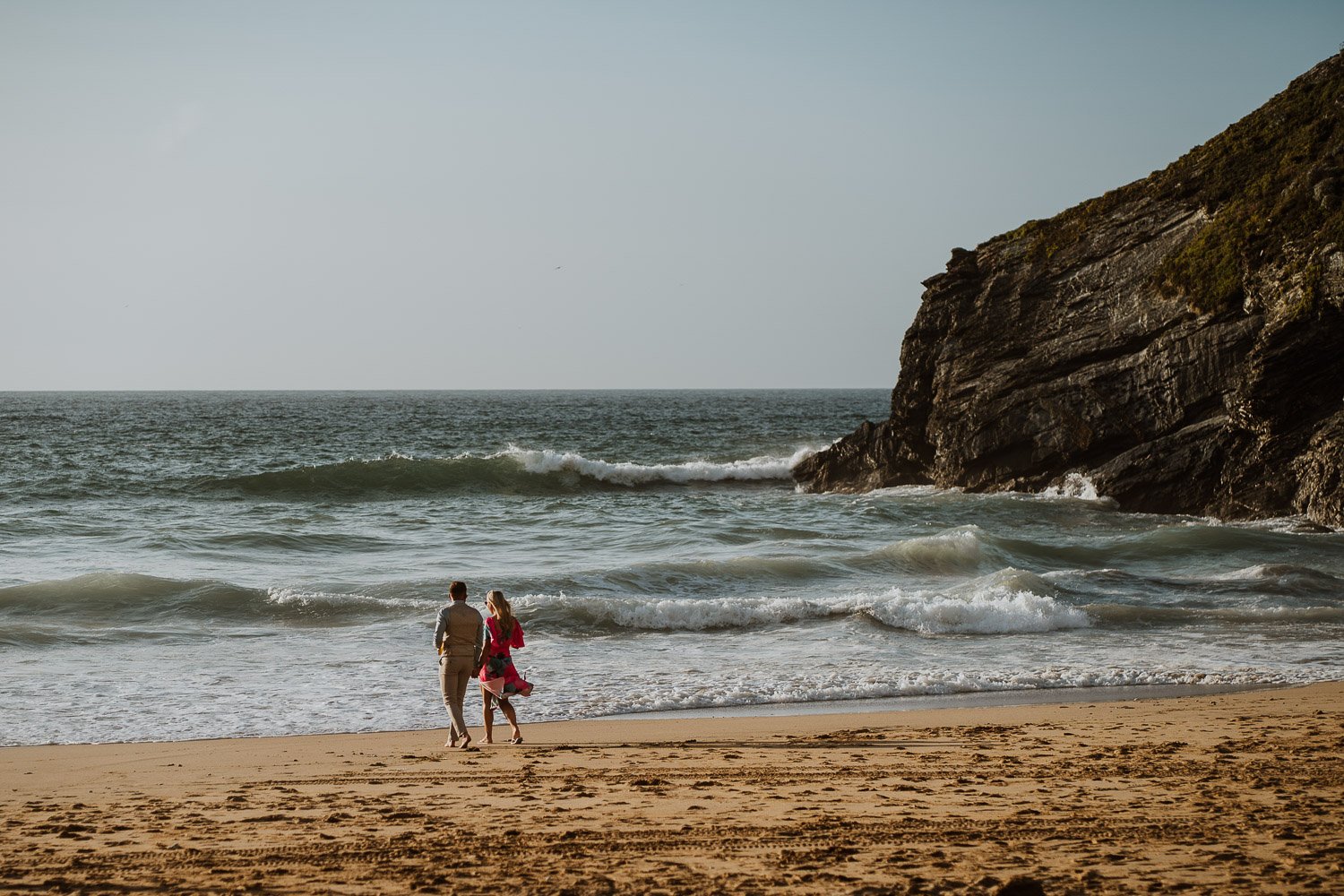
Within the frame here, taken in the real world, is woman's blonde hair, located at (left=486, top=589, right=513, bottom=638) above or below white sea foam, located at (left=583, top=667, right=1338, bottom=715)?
above

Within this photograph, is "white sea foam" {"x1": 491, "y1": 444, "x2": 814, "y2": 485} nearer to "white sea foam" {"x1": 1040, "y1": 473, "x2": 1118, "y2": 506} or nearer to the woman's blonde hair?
"white sea foam" {"x1": 1040, "y1": 473, "x2": 1118, "y2": 506}

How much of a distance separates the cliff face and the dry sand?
16.2 meters

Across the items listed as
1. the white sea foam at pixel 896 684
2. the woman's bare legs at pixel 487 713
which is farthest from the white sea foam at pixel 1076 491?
the woman's bare legs at pixel 487 713

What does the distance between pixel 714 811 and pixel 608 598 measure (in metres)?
10.0

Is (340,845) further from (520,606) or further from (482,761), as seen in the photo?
(520,606)

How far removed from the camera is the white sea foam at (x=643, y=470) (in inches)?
1494

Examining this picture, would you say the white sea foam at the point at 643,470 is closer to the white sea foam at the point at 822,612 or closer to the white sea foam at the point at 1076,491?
the white sea foam at the point at 1076,491

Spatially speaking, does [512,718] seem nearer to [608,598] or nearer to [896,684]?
[896,684]

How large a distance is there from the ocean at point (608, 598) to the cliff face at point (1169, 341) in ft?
3.92

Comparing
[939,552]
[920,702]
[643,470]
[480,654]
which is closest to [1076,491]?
[939,552]

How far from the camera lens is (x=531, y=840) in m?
5.98

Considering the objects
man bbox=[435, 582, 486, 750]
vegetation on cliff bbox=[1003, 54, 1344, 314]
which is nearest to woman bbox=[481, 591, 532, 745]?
man bbox=[435, 582, 486, 750]

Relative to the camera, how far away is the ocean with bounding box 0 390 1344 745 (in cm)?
1171

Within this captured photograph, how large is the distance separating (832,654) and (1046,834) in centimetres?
771
